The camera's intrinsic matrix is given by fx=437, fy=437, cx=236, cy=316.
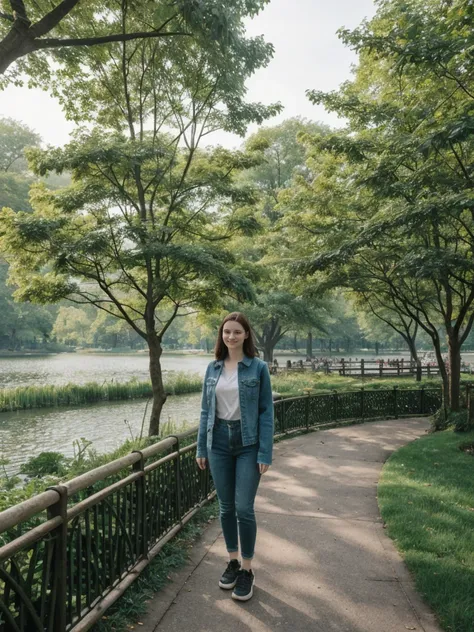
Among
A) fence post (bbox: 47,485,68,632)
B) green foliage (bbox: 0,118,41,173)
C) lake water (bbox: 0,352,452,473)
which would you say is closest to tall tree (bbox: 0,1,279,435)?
lake water (bbox: 0,352,452,473)

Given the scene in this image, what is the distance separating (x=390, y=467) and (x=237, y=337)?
5361mm

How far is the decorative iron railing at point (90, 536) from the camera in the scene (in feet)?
7.61

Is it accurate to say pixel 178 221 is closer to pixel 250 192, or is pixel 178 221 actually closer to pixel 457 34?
pixel 250 192

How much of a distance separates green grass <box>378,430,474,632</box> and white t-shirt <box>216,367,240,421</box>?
1.99 metres

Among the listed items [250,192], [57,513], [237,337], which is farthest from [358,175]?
[57,513]

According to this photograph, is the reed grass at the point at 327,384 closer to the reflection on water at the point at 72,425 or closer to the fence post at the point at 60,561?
the reflection on water at the point at 72,425

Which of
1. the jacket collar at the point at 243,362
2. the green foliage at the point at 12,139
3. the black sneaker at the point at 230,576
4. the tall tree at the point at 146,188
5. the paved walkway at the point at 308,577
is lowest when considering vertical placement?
the paved walkway at the point at 308,577

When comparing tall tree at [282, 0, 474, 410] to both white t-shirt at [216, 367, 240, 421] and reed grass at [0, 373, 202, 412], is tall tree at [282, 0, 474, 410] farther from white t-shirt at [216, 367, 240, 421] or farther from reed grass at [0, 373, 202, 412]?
reed grass at [0, 373, 202, 412]

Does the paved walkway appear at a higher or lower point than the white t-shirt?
lower

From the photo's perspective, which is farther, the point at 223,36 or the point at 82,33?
the point at 82,33

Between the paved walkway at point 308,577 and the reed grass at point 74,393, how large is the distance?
13190mm

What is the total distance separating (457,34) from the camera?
→ 242 inches

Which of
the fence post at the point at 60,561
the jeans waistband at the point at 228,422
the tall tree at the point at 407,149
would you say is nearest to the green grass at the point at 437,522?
the jeans waistband at the point at 228,422

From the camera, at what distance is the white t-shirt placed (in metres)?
3.36
